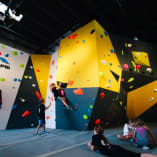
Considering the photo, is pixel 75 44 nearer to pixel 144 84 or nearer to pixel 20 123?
pixel 144 84

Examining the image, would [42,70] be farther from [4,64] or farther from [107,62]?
[107,62]

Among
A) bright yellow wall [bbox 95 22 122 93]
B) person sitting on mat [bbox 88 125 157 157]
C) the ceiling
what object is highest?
the ceiling

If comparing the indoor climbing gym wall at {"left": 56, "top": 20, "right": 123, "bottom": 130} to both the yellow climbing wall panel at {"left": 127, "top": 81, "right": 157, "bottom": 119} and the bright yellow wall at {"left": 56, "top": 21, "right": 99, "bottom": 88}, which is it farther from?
the yellow climbing wall panel at {"left": 127, "top": 81, "right": 157, "bottom": 119}

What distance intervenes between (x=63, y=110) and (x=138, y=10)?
14.7ft

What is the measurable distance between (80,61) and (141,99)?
2.88 m

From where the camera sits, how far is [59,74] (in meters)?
4.66

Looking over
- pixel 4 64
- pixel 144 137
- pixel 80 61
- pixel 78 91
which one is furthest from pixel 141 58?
pixel 4 64

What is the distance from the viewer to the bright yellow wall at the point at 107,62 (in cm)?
378

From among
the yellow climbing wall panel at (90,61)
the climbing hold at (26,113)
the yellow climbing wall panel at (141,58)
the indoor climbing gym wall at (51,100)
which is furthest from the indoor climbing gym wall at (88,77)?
the climbing hold at (26,113)

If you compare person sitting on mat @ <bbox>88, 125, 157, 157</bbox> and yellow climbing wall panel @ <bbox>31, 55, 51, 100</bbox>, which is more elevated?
yellow climbing wall panel @ <bbox>31, 55, 51, 100</bbox>

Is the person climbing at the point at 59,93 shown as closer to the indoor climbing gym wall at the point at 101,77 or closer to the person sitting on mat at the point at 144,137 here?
the indoor climbing gym wall at the point at 101,77

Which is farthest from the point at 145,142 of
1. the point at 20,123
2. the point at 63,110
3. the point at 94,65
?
the point at 20,123

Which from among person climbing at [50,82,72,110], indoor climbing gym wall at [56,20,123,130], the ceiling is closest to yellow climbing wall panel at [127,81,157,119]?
indoor climbing gym wall at [56,20,123,130]

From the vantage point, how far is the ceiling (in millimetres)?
3980
